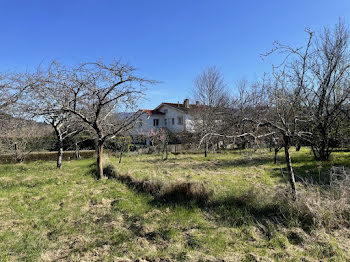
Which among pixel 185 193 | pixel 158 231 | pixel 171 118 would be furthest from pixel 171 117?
pixel 158 231

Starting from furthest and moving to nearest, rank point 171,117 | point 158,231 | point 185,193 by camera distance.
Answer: point 171,117 < point 185,193 < point 158,231

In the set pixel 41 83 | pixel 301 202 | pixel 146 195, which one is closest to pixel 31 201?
pixel 146 195

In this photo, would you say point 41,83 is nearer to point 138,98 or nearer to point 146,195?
point 138,98

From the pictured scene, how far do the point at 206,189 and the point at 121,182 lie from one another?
3.59 metres

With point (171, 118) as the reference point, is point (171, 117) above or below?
above

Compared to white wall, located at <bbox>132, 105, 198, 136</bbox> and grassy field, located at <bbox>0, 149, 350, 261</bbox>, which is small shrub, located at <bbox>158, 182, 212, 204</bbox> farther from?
white wall, located at <bbox>132, 105, 198, 136</bbox>

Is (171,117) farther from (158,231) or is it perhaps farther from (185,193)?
(158,231)

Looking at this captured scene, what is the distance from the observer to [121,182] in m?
7.24

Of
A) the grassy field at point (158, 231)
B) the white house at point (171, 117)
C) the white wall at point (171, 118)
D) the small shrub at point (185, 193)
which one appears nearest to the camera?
the grassy field at point (158, 231)

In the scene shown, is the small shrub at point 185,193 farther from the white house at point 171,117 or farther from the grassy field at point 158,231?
the white house at point 171,117

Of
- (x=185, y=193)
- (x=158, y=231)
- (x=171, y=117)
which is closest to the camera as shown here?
(x=158, y=231)

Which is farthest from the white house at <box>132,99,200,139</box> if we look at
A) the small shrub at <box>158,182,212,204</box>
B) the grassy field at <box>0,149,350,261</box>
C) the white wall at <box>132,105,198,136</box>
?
the grassy field at <box>0,149,350,261</box>

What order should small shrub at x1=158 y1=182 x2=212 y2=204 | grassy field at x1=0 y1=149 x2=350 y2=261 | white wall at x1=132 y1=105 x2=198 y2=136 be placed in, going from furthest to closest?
white wall at x1=132 y1=105 x2=198 y2=136 < small shrub at x1=158 y1=182 x2=212 y2=204 < grassy field at x1=0 y1=149 x2=350 y2=261

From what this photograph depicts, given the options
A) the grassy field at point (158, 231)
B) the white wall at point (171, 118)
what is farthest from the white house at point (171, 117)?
the grassy field at point (158, 231)
